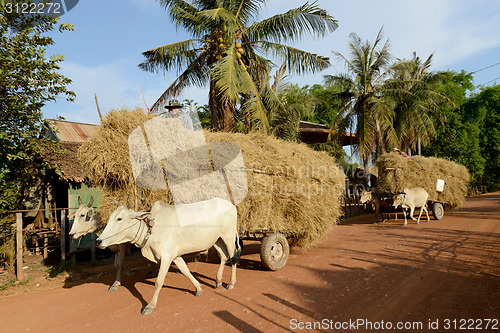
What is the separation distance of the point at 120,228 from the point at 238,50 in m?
8.40

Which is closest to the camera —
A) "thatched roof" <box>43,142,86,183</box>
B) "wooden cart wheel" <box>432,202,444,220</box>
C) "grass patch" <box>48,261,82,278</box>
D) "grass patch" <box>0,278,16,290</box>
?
"grass patch" <box>0,278,16,290</box>

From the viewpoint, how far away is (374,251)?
770cm

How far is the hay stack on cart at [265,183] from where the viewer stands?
A: 524 cm

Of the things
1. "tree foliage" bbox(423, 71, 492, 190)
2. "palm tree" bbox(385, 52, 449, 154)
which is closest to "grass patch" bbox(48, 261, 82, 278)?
"palm tree" bbox(385, 52, 449, 154)

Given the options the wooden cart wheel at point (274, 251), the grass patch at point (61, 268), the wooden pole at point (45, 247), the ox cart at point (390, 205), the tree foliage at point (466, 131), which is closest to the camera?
the wooden cart wheel at point (274, 251)

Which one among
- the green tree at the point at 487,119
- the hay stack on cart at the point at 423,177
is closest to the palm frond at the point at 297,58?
the hay stack on cart at the point at 423,177

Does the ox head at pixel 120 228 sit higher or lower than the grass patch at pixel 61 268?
higher

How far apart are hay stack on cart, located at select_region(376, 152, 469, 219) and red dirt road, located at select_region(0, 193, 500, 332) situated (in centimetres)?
534

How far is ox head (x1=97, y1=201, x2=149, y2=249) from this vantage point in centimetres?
436

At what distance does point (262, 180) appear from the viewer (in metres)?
6.05

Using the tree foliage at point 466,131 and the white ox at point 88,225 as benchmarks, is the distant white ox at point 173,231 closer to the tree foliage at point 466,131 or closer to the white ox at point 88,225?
the white ox at point 88,225

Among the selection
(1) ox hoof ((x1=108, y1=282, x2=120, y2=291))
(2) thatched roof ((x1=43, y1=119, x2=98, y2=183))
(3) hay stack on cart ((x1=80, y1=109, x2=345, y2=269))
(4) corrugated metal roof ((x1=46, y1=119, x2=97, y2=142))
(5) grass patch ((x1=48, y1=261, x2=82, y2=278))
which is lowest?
(5) grass patch ((x1=48, y1=261, x2=82, y2=278))

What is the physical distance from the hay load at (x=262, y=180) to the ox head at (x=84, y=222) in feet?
0.76

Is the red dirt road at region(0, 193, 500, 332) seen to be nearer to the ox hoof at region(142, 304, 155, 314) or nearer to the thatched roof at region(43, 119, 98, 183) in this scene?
the ox hoof at region(142, 304, 155, 314)
